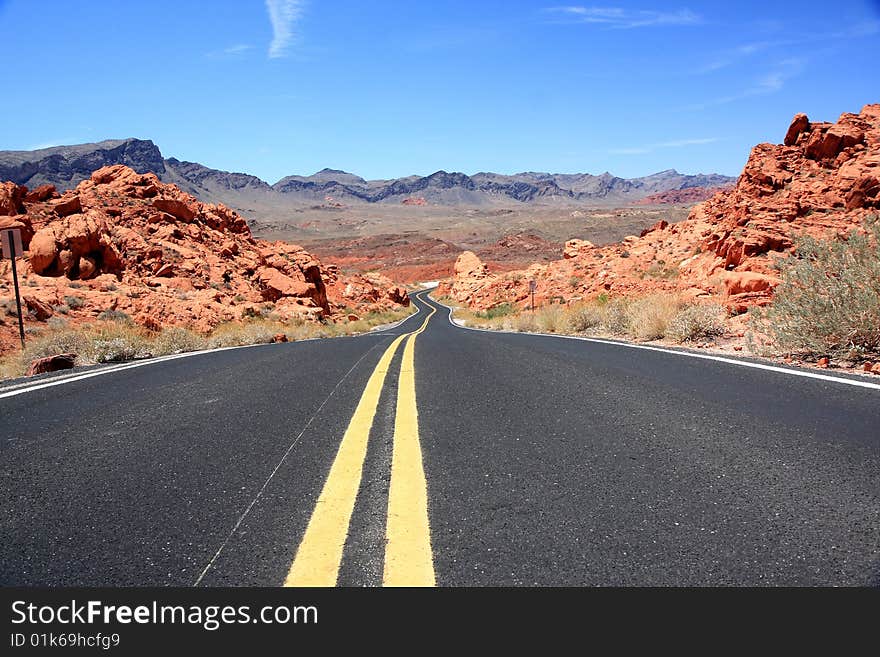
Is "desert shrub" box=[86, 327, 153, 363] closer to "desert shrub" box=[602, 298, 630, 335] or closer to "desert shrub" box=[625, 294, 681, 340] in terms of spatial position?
"desert shrub" box=[625, 294, 681, 340]

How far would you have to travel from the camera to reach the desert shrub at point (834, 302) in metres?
7.18

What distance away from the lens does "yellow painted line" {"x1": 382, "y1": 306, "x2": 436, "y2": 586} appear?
2.18 metres

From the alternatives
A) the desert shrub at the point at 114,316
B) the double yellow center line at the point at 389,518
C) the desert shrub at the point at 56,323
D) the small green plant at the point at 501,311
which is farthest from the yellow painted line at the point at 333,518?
the small green plant at the point at 501,311

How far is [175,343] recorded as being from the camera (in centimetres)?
1503

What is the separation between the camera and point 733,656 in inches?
70.2

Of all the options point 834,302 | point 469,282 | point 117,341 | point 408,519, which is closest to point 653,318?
point 834,302

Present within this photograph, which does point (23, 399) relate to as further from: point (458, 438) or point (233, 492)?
point (458, 438)

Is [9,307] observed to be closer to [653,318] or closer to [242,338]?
[242,338]

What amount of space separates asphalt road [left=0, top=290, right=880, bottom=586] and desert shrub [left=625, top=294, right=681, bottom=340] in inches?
292

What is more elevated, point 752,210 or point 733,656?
point 752,210

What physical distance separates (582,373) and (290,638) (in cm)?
558

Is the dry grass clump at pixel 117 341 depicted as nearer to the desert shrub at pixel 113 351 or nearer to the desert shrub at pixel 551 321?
the desert shrub at pixel 113 351

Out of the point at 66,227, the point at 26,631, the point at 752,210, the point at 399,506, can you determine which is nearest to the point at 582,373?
the point at 399,506

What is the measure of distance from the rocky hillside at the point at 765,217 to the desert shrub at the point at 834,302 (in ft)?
16.4
